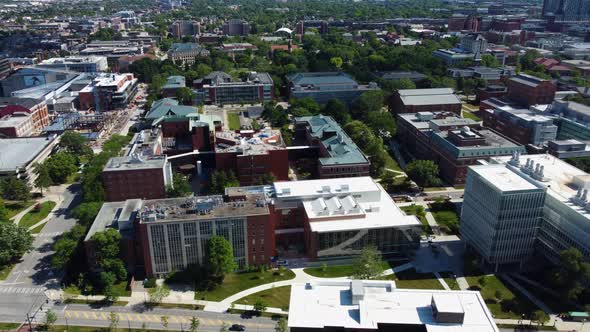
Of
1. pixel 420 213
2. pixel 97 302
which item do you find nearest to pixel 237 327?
pixel 97 302

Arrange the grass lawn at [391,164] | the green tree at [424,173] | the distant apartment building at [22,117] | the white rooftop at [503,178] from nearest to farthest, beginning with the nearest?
the white rooftop at [503,178]
the green tree at [424,173]
the grass lawn at [391,164]
the distant apartment building at [22,117]

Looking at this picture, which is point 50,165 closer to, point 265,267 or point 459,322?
point 265,267

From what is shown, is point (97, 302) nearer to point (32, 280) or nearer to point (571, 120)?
point (32, 280)

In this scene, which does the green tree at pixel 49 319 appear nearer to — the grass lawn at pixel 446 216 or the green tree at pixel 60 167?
the green tree at pixel 60 167

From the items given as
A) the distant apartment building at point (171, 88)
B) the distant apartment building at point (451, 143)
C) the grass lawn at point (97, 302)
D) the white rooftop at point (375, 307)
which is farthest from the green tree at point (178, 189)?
the distant apartment building at point (171, 88)

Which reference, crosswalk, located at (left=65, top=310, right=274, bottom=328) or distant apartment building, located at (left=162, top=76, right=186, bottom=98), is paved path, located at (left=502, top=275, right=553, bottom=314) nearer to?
crosswalk, located at (left=65, top=310, right=274, bottom=328)

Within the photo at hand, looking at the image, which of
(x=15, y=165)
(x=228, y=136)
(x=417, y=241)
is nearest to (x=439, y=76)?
(x=228, y=136)

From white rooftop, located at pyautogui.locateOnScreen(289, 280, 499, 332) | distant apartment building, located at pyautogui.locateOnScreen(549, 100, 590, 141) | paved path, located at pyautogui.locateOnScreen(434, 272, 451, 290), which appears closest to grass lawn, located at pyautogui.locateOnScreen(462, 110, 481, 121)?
distant apartment building, located at pyautogui.locateOnScreen(549, 100, 590, 141)
